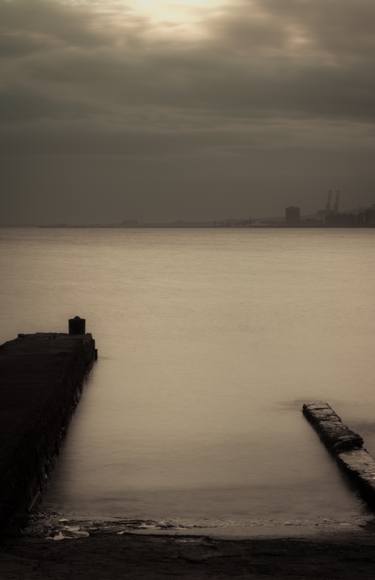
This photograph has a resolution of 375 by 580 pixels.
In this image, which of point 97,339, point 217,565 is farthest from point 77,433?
point 97,339

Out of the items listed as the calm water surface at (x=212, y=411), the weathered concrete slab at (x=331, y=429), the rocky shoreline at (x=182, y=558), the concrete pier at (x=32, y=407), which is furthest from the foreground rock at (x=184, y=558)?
the weathered concrete slab at (x=331, y=429)

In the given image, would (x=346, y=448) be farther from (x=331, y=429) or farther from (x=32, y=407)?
(x=32, y=407)

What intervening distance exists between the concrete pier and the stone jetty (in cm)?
326

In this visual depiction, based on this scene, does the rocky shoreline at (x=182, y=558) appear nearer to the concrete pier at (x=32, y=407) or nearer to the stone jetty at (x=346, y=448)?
the concrete pier at (x=32, y=407)

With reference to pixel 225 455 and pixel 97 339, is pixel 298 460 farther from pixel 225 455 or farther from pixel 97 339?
pixel 97 339

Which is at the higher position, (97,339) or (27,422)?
(27,422)

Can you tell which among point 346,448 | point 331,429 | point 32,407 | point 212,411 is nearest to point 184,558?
point 32,407

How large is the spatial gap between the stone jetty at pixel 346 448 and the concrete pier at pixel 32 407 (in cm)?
326

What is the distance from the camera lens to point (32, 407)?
9062mm

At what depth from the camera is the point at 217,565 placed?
604 centimetres

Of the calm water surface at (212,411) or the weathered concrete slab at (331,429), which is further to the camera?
the weathered concrete slab at (331,429)

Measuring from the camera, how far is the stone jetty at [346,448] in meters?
8.41

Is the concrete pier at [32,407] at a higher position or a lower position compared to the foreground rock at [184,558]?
higher

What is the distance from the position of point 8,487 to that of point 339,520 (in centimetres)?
314
